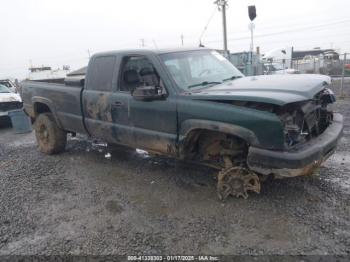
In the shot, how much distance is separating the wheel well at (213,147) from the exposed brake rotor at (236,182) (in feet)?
0.52

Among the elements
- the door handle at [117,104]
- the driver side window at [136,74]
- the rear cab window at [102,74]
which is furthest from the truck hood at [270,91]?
the rear cab window at [102,74]

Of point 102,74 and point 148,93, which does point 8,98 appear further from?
point 148,93

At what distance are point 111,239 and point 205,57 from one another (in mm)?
2913

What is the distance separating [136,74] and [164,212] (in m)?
2.06

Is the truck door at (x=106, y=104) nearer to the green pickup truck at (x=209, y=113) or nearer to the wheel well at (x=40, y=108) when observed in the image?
the green pickup truck at (x=209, y=113)

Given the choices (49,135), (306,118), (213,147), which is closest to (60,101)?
(49,135)

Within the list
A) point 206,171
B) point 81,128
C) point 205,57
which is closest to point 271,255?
point 206,171

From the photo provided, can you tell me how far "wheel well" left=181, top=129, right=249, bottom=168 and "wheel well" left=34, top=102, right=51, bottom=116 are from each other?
12.5 feet

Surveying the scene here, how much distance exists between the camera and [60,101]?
19.8ft

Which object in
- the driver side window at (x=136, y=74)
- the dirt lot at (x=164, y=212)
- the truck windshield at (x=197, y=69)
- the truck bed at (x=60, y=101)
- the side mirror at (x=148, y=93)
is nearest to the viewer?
the dirt lot at (x=164, y=212)

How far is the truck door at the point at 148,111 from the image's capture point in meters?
4.27

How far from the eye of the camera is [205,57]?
4.98m

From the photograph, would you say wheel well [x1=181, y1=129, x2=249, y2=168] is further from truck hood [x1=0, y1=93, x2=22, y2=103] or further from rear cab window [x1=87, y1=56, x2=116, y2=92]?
Answer: truck hood [x1=0, y1=93, x2=22, y2=103]

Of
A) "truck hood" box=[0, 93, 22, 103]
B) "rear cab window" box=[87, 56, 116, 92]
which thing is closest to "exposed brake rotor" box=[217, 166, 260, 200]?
"rear cab window" box=[87, 56, 116, 92]
